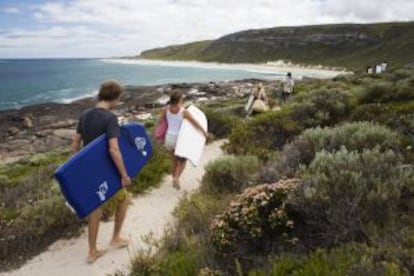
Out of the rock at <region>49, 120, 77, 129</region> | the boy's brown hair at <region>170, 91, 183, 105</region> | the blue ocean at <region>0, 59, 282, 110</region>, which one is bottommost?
the blue ocean at <region>0, 59, 282, 110</region>

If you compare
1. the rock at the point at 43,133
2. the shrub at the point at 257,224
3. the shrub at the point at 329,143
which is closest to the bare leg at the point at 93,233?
the shrub at the point at 257,224

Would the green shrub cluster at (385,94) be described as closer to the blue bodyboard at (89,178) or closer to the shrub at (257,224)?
the shrub at (257,224)

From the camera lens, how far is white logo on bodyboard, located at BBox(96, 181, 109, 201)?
5680mm

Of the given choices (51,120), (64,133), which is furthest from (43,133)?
(51,120)

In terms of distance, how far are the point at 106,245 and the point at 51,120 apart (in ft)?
100

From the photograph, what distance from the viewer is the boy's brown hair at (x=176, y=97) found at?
877 cm

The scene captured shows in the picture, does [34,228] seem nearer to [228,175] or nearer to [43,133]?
[228,175]

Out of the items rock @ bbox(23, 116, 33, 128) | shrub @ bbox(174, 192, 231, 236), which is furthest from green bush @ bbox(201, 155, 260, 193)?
rock @ bbox(23, 116, 33, 128)

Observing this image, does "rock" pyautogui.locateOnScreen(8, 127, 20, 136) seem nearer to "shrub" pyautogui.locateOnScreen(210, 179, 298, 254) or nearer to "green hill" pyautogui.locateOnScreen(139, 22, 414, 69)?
"shrub" pyautogui.locateOnScreen(210, 179, 298, 254)

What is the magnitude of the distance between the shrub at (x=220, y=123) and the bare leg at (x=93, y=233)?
8286mm

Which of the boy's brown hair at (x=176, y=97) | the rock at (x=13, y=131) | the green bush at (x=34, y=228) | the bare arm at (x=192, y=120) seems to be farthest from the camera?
the rock at (x=13, y=131)

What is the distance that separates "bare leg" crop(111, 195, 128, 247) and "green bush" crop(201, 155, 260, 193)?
2110 millimetres

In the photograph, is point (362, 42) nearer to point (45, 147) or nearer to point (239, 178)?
point (45, 147)

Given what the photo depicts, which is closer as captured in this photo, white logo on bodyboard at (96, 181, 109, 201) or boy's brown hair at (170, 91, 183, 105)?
white logo on bodyboard at (96, 181, 109, 201)
